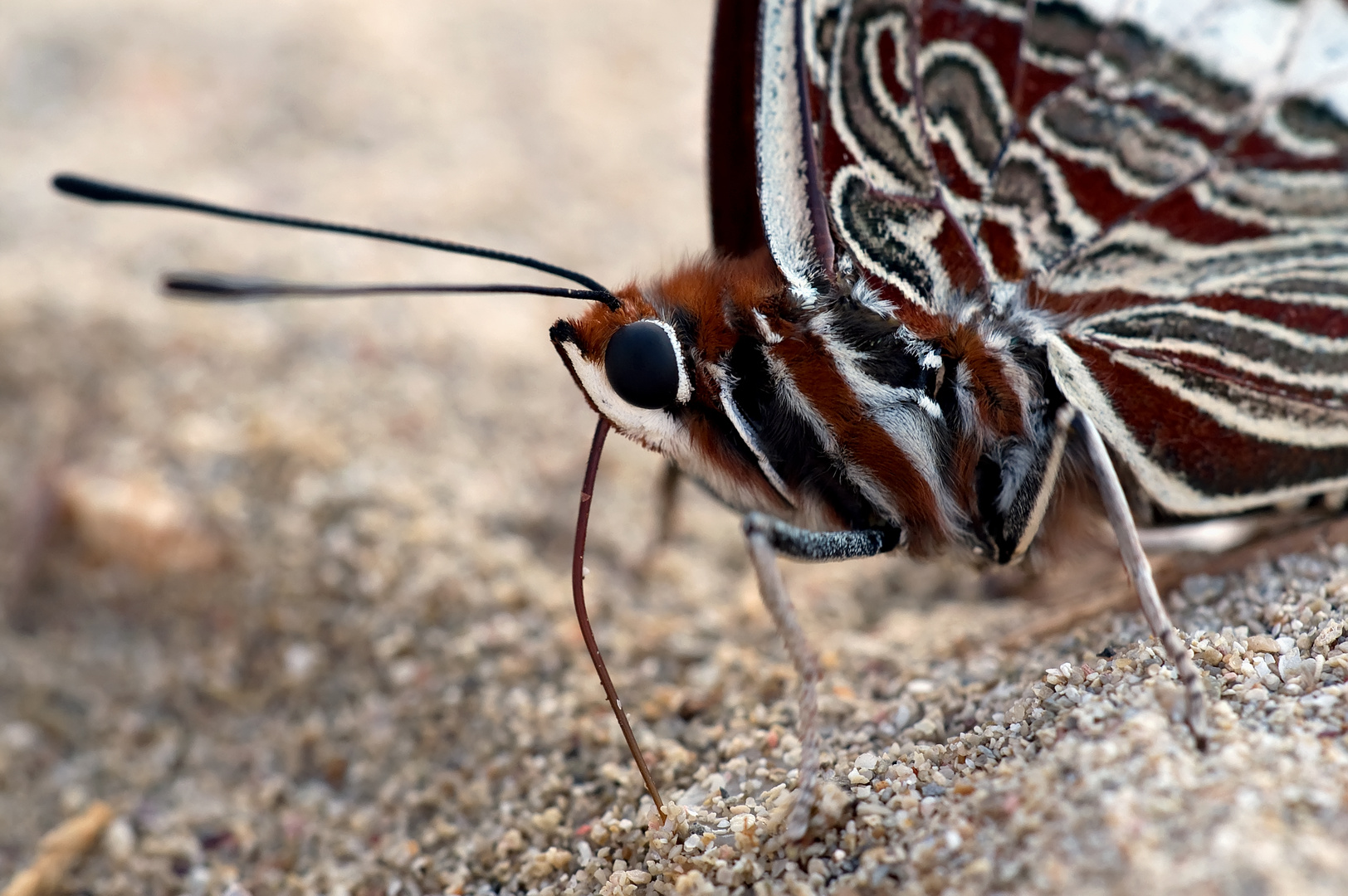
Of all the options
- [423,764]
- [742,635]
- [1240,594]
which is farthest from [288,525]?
[1240,594]

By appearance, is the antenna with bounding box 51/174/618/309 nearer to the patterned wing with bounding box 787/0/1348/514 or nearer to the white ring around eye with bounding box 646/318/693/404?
the white ring around eye with bounding box 646/318/693/404

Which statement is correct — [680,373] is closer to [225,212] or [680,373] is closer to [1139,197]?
[225,212]

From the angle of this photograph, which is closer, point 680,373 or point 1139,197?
point 680,373

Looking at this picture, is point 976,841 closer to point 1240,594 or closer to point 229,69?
point 1240,594

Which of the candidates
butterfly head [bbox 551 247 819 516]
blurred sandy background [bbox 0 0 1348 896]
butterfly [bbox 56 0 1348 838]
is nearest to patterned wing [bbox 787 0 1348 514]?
butterfly [bbox 56 0 1348 838]

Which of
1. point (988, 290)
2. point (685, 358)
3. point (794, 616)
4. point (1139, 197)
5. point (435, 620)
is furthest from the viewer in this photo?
point (435, 620)

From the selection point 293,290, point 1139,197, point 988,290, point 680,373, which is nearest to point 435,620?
point 293,290
